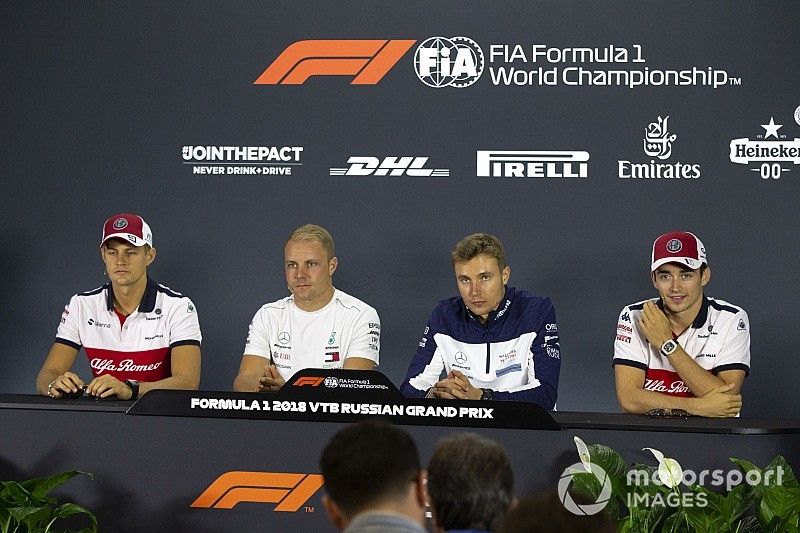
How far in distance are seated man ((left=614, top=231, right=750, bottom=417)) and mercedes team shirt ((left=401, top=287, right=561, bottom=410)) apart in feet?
0.86

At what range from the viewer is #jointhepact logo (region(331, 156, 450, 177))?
4879mm

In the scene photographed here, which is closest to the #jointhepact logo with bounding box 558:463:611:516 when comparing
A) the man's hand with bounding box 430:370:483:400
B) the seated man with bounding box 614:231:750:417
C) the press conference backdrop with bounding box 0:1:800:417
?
the man's hand with bounding box 430:370:483:400

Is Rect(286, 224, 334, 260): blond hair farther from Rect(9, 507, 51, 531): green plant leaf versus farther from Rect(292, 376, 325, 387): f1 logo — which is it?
Rect(9, 507, 51, 531): green plant leaf

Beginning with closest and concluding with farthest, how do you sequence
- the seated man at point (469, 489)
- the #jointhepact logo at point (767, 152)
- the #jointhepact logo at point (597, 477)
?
1. the seated man at point (469, 489)
2. the #jointhepact logo at point (597, 477)
3. the #jointhepact logo at point (767, 152)

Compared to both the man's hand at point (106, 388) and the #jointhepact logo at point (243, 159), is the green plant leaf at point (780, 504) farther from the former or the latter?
the #jointhepact logo at point (243, 159)

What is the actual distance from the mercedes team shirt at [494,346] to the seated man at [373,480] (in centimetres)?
199

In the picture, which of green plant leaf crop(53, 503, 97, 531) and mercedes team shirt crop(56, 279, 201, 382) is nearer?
green plant leaf crop(53, 503, 97, 531)

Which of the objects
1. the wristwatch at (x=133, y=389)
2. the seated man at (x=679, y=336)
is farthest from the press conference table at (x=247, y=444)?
the seated man at (x=679, y=336)

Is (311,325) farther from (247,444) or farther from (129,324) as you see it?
(247,444)

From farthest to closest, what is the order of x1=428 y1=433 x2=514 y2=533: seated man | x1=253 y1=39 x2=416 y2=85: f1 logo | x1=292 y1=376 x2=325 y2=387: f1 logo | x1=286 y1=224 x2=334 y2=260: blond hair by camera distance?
x1=253 y1=39 x2=416 y2=85: f1 logo < x1=286 y1=224 x2=334 y2=260: blond hair < x1=292 y1=376 x2=325 y2=387: f1 logo < x1=428 y1=433 x2=514 y2=533: seated man

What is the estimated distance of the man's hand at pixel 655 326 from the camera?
11.6ft

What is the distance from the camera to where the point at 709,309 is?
12.3 feet

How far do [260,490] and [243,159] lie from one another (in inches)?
91.9

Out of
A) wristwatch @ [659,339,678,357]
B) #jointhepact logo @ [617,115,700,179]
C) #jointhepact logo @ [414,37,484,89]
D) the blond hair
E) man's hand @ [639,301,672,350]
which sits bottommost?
wristwatch @ [659,339,678,357]
